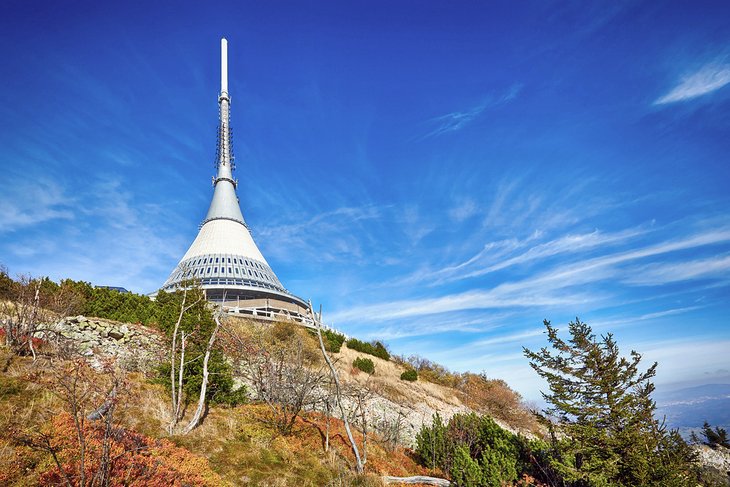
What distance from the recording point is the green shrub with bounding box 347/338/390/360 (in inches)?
1401

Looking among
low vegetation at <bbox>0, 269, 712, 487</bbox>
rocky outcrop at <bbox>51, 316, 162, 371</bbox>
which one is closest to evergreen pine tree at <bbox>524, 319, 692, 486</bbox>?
low vegetation at <bbox>0, 269, 712, 487</bbox>

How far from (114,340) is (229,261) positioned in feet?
94.5

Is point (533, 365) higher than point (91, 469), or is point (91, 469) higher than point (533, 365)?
point (533, 365)

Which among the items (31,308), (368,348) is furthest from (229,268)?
(31,308)

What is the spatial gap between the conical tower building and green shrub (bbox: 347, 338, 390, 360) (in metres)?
8.37

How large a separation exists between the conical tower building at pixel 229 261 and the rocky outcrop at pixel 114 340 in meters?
10.8

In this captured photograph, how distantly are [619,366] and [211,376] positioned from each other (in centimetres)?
1414

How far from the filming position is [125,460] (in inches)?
322

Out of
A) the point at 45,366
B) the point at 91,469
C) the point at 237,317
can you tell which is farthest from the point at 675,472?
the point at 237,317

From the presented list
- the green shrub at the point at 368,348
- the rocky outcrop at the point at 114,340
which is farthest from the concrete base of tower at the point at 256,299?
the rocky outcrop at the point at 114,340

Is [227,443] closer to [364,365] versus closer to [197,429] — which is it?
[197,429]

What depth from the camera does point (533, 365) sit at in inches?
459

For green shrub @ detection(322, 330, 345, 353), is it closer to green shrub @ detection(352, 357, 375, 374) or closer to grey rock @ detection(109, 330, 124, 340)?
green shrub @ detection(352, 357, 375, 374)

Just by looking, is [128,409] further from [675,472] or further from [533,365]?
[675,472]
